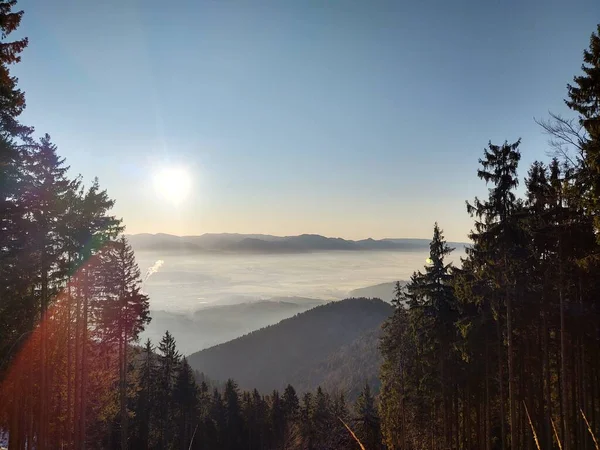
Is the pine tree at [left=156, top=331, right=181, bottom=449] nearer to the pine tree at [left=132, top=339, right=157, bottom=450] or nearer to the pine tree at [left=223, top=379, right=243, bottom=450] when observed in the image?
the pine tree at [left=132, top=339, right=157, bottom=450]

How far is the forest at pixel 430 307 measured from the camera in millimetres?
15564

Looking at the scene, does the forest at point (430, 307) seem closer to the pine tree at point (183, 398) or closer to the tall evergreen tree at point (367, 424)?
the tall evergreen tree at point (367, 424)

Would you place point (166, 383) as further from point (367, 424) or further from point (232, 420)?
point (367, 424)

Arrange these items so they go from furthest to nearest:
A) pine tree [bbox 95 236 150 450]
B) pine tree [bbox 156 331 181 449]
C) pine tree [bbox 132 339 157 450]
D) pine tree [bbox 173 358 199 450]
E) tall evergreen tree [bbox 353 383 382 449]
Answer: pine tree [bbox 173 358 199 450] → pine tree [bbox 156 331 181 449] → pine tree [bbox 132 339 157 450] → tall evergreen tree [bbox 353 383 382 449] → pine tree [bbox 95 236 150 450]

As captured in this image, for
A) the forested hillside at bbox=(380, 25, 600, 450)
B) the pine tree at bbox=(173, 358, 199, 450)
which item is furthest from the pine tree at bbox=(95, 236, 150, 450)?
the pine tree at bbox=(173, 358, 199, 450)

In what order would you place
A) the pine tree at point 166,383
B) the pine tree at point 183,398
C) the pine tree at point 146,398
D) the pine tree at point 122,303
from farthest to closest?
the pine tree at point 183,398 → the pine tree at point 166,383 → the pine tree at point 146,398 → the pine tree at point 122,303

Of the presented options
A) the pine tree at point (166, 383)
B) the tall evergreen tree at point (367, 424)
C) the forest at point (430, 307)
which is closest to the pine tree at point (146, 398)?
the pine tree at point (166, 383)

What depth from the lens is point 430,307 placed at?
25.0 metres

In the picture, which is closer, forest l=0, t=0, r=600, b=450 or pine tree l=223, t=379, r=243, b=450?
forest l=0, t=0, r=600, b=450

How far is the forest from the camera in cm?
1556

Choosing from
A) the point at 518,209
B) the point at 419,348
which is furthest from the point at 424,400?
the point at 518,209

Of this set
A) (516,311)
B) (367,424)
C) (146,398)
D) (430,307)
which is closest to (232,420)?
(146,398)

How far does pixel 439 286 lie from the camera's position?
2480 centimetres

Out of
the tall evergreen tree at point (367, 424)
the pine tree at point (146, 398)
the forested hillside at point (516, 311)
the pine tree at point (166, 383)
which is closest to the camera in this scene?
the forested hillside at point (516, 311)
